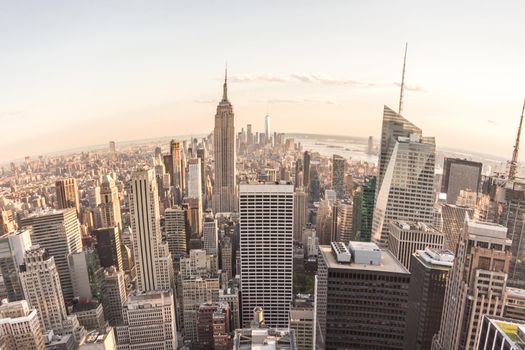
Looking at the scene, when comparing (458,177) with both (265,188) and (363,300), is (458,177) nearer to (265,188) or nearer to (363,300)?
(265,188)

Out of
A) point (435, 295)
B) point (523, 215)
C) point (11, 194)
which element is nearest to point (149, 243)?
point (11, 194)

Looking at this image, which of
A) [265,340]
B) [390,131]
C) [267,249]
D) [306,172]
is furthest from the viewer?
[306,172]

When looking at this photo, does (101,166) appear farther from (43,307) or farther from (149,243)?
(43,307)

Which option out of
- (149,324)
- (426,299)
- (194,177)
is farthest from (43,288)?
(194,177)

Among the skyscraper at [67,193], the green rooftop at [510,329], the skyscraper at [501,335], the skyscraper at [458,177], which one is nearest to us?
the skyscraper at [501,335]

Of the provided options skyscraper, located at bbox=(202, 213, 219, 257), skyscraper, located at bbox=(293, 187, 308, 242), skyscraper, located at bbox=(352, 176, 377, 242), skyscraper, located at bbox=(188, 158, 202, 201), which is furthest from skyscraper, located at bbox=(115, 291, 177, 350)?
skyscraper, located at bbox=(188, 158, 202, 201)

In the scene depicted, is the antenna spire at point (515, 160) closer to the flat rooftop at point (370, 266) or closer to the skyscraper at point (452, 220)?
the skyscraper at point (452, 220)

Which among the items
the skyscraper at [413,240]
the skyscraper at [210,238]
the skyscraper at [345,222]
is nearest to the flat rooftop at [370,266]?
the skyscraper at [413,240]
